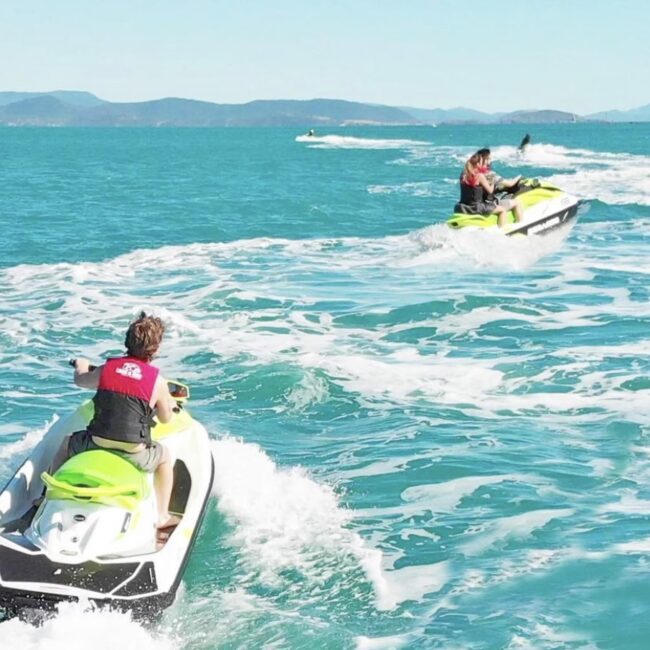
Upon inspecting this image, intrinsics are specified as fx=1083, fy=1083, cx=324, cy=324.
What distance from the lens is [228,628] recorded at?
611 centimetres

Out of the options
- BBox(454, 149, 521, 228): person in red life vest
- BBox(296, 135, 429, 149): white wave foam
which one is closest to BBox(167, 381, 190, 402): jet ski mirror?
BBox(454, 149, 521, 228): person in red life vest

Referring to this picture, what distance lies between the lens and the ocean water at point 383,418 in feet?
20.9

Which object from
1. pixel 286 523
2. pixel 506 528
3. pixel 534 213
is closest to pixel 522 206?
pixel 534 213

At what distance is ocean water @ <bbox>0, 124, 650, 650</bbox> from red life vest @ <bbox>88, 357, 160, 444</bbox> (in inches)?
41.7

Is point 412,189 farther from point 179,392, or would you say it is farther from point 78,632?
point 78,632

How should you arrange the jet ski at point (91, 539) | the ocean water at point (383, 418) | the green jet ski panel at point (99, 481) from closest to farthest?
the jet ski at point (91, 539) < the green jet ski panel at point (99, 481) < the ocean water at point (383, 418)

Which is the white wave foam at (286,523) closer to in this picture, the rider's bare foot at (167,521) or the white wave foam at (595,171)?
the rider's bare foot at (167,521)

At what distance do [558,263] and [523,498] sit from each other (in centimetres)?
1164

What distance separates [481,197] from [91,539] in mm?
14693

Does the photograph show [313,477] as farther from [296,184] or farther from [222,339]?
[296,184]

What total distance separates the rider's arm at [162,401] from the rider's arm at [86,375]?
0.38 metres

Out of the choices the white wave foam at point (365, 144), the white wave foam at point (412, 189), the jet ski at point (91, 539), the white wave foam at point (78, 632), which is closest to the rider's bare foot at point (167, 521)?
the jet ski at point (91, 539)

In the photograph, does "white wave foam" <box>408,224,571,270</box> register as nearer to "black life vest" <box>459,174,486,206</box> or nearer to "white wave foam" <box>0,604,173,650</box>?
"black life vest" <box>459,174,486,206</box>

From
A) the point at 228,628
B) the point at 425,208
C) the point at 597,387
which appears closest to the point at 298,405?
the point at 597,387
